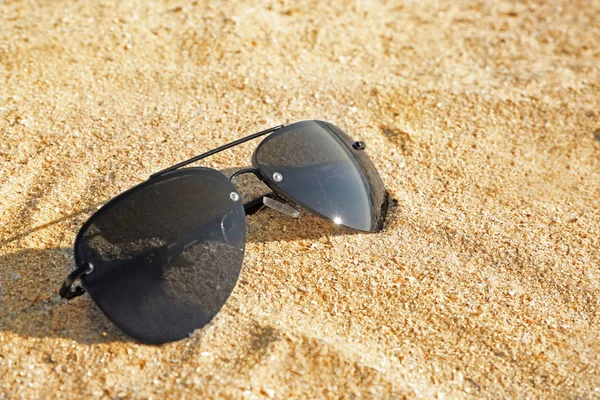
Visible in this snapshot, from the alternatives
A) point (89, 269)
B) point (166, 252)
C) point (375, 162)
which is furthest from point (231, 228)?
point (375, 162)

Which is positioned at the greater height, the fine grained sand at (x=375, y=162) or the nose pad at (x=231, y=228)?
the nose pad at (x=231, y=228)

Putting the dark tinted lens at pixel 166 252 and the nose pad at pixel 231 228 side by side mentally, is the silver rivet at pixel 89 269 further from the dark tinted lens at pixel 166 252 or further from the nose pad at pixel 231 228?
the nose pad at pixel 231 228

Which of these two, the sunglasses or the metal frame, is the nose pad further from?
the metal frame

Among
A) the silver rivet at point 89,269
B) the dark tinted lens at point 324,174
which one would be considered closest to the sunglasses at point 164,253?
the silver rivet at point 89,269

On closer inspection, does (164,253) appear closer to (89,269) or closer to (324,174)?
(89,269)

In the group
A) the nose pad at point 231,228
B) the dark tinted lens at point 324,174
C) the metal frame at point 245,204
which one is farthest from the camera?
the dark tinted lens at point 324,174

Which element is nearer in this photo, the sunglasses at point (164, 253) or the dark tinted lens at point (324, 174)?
the sunglasses at point (164, 253)

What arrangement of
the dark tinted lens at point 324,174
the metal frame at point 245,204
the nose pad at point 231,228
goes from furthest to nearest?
the dark tinted lens at point 324,174 → the nose pad at point 231,228 → the metal frame at point 245,204

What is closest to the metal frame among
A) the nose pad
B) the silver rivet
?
the silver rivet
